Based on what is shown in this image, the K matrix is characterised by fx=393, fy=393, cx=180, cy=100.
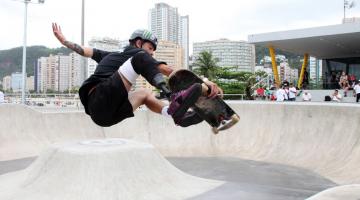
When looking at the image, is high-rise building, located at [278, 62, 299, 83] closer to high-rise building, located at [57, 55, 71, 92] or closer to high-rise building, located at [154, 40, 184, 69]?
high-rise building, located at [154, 40, 184, 69]

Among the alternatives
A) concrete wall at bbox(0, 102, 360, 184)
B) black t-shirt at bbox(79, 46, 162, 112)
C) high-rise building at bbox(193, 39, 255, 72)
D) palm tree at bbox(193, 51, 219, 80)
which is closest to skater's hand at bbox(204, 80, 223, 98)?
black t-shirt at bbox(79, 46, 162, 112)

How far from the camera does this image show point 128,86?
13.2 feet

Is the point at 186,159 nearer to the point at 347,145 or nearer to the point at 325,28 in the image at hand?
the point at 347,145

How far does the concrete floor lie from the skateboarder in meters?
3.40

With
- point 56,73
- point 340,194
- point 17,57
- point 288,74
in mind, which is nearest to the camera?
point 340,194

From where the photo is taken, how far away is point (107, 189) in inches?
261

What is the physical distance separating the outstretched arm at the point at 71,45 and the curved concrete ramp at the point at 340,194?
2.90 metres

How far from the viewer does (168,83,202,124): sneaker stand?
368 centimetres

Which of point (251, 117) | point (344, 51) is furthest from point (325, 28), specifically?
point (251, 117)

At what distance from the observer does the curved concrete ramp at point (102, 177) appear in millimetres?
6695

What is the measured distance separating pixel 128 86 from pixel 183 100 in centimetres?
66

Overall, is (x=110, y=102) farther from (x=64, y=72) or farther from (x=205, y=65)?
(x=64, y=72)

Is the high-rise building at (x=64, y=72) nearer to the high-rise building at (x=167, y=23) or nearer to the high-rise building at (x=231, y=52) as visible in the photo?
the high-rise building at (x=167, y=23)

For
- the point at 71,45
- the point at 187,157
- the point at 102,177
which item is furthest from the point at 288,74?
the point at 71,45
